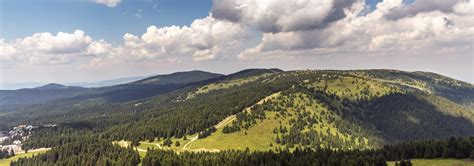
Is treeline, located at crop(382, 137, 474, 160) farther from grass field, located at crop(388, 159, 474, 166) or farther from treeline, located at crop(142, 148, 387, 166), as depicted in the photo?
treeline, located at crop(142, 148, 387, 166)

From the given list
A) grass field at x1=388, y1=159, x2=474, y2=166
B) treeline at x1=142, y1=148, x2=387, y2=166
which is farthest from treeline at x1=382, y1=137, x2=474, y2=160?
treeline at x1=142, y1=148, x2=387, y2=166

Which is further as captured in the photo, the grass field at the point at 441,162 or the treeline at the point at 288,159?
the treeline at the point at 288,159

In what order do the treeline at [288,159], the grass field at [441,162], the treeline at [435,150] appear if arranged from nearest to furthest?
the grass field at [441,162] → the treeline at [288,159] → the treeline at [435,150]

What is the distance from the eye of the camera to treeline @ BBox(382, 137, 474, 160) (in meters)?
158

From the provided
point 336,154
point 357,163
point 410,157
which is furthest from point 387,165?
point 410,157

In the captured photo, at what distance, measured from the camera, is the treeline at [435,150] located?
518ft

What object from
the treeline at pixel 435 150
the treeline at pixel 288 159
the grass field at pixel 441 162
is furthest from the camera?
the treeline at pixel 435 150

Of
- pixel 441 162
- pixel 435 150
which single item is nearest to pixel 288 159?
pixel 441 162

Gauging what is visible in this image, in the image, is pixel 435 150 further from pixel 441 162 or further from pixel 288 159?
pixel 288 159

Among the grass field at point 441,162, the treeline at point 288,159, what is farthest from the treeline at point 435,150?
the treeline at point 288,159

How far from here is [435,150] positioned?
167500 mm

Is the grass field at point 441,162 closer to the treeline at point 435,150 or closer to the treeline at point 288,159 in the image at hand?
the treeline at point 435,150

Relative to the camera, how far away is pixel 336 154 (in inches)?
6609

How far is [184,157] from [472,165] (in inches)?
5044
